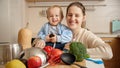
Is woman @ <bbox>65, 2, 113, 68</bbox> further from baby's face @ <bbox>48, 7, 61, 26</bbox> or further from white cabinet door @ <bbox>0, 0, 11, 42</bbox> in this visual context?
white cabinet door @ <bbox>0, 0, 11, 42</bbox>

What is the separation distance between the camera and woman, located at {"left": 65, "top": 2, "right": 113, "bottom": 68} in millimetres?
1031

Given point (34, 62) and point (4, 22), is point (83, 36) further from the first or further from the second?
point (4, 22)

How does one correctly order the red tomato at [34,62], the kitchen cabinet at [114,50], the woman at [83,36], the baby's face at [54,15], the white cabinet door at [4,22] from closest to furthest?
the red tomato at [34,62], the woman at [83,36], the baby's face at [54,15], the white cabinet door at [4,22], the kitchen cabinet at [114,50]

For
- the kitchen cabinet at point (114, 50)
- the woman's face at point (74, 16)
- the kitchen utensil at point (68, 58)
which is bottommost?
the kitchen cabinet at point (114, 50)

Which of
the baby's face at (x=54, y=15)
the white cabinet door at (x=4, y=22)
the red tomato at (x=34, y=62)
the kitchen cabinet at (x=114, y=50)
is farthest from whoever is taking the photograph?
the kitchen cabinet at (x=114, y=50)

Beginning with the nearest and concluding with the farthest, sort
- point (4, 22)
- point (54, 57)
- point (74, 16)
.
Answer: point (54, 57)
point (74, 16)
point (4, 22)

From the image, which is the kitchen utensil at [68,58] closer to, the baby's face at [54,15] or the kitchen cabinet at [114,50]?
the baby's face at [54,15]

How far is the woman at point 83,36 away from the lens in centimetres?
103

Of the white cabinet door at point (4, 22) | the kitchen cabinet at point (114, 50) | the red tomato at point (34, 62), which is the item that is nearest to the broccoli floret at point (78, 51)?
the red tomato at point (34, 62)

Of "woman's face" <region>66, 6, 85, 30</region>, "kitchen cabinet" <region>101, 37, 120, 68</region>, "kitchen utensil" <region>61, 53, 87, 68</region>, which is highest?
"woman's face" <region>66, 6, 85, 30</region>

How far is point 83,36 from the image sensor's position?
1.20 metres

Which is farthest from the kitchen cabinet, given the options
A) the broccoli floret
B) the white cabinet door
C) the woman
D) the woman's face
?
the broccoli floret

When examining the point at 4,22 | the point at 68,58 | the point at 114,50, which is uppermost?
the point at 4,22

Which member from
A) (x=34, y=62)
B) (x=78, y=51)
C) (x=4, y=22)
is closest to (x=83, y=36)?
(x=78, y=51)
